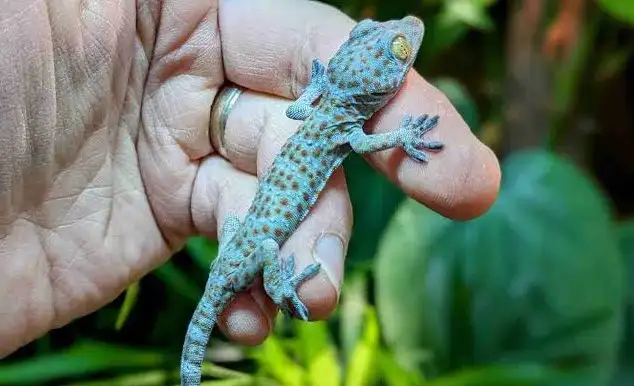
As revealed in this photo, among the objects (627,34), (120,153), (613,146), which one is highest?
(120,153)

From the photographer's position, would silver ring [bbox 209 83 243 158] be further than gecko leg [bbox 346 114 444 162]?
Yes

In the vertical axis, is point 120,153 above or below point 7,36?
below

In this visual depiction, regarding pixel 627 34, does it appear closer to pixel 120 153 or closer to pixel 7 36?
pixel 120 153

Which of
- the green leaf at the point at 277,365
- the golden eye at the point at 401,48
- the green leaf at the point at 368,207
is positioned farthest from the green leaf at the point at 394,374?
the golden eye at the point at 401,48

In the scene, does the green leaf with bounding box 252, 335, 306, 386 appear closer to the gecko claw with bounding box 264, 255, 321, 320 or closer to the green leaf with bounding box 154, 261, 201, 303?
the green leaf with bounding box 154, 261, 201, 303

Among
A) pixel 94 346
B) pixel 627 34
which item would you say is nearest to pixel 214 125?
pixel 94 346

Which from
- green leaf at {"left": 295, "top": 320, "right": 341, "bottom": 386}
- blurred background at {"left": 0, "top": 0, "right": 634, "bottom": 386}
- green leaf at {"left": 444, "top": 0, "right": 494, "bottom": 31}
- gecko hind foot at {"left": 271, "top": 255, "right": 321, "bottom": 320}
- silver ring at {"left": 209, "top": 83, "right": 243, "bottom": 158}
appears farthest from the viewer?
green leaf at {"left": 444, "top": 0, "right": 494, "bottom": 31}

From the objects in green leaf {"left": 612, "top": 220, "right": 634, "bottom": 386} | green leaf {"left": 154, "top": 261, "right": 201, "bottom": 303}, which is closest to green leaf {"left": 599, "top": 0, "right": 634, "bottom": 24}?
green leaf {"left": 612, "top": 220, "right": 634, "bottom": 386}
